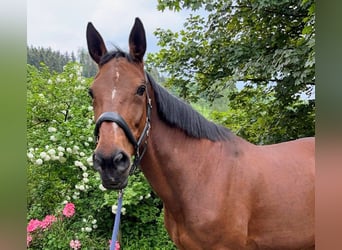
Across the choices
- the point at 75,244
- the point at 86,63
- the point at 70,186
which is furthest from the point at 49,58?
the point at 75,244

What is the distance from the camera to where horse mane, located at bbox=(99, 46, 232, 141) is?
1.15 m

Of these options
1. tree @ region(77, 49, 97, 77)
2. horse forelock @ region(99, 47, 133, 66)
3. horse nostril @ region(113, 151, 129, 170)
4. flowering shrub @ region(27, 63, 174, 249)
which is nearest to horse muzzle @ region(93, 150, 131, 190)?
horse nostril @ region(113, 151, 129, 170)

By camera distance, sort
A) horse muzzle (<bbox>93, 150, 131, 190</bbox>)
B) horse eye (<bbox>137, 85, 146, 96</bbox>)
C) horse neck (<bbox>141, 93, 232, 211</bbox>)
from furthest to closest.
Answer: horse neck (<bbox>141, 93, 232, 211</bbox>) → horse eye (<bbox>137, 85, 146, 96</bbox>) → horse muzzle (<bbox>93, 150, 131, 190</bbox>)

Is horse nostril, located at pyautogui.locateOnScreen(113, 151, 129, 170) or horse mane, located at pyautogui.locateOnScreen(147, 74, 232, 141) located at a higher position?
horse mane, located at pyautogui.locateOnScreen(147, 74, 232, 141)

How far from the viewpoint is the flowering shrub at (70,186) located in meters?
2.26

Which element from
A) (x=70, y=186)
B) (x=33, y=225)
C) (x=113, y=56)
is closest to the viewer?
(x=113, y=56)

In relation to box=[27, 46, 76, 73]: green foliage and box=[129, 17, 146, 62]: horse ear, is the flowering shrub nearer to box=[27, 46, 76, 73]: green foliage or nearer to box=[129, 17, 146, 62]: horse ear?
box=[27, 46, 76, 73]: green foliage

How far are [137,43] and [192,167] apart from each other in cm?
44

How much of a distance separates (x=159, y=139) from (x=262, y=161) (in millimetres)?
402

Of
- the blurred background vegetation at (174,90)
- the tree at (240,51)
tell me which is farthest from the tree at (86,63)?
the tree at (240,51)

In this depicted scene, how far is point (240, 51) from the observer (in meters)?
2.30

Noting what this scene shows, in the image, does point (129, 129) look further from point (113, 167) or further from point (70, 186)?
point (70, 186)
